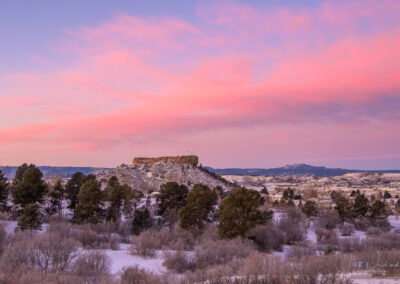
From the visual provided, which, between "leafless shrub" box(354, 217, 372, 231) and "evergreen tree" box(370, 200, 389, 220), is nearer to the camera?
"evergreen tree" box(370, 200, 389, 220)

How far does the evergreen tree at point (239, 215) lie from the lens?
2560 centimetres

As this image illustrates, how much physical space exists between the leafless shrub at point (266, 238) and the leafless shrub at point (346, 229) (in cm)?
1214

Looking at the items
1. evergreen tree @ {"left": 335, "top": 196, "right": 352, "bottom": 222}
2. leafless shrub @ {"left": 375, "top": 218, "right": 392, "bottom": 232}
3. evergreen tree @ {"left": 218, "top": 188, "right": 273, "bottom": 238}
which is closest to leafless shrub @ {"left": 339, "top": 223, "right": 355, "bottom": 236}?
evergreen tree @ {"left": 335, "top": 196, "right": 352, "bottom": 222}

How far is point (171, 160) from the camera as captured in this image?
104875 mm

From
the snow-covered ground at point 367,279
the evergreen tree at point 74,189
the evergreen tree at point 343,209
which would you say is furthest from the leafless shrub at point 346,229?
the snow-covered ground at point 367,279

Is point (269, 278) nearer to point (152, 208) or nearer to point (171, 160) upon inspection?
point (152, 208)

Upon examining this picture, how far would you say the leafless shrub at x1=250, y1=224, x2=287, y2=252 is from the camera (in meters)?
27.2

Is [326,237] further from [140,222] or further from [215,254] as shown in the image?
[215,254]

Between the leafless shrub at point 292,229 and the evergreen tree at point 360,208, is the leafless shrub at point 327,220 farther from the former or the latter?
the leafless shrub at point 292,229

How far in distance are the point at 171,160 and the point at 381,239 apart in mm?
79987

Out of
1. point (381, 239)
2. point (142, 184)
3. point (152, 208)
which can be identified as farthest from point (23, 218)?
point (142, 184)

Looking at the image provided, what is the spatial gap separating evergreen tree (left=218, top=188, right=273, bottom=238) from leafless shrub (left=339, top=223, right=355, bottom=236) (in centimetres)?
1601

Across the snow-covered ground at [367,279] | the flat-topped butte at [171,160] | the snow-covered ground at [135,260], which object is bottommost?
the snow-covered ground at [135,260]

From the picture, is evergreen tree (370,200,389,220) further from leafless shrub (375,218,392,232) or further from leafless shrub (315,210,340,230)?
leafless shrub (315,210,340,230)
